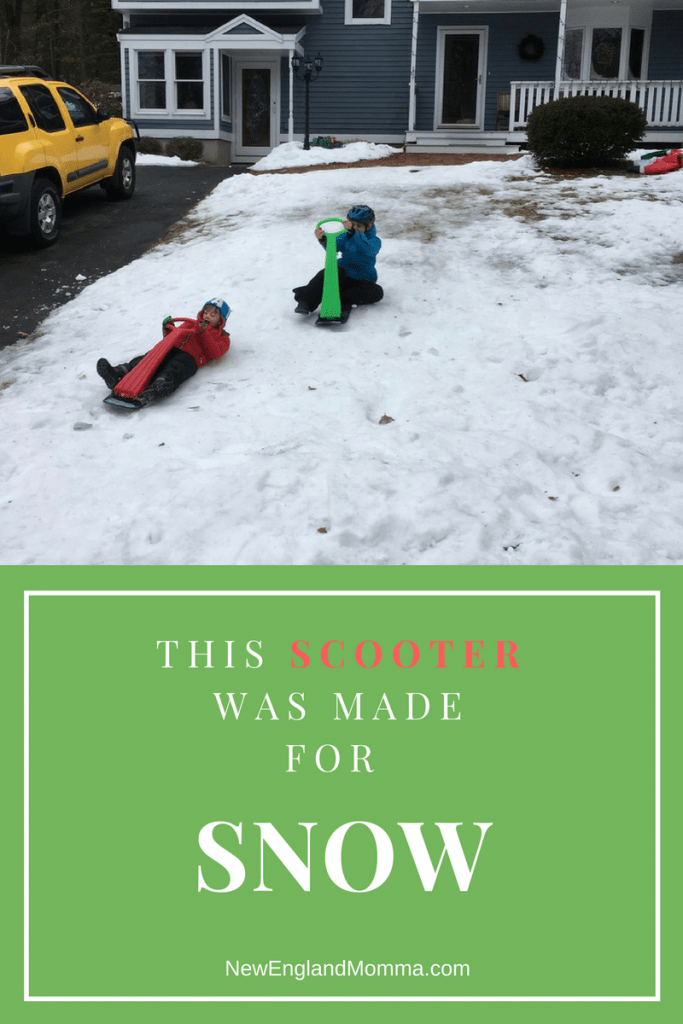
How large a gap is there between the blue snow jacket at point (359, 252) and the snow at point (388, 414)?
0.35 m

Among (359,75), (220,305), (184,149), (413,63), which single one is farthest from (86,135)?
(359,75)

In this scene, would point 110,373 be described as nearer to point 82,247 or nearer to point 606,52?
point 82,247

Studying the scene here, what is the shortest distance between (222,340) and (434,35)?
17.8 meters

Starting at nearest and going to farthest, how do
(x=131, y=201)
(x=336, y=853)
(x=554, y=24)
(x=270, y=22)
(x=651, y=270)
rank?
1. (x=336, y=853)
2. (x=651, y=270)
3. (x=131, y=201)
4. (x=554, y=24)
5. (x=270, y=22)

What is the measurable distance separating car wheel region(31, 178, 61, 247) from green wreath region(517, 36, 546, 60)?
14.2 m

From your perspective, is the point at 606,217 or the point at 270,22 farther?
the point at 270,22

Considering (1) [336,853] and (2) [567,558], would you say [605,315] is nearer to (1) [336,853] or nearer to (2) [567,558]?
(2) [567,558]

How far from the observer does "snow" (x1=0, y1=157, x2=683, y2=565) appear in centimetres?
455

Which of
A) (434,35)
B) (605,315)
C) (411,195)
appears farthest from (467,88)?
(605,315)

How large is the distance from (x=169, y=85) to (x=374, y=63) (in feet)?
16.6

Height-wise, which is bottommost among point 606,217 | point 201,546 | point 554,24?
point 201,546

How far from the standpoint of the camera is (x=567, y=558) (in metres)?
4.32

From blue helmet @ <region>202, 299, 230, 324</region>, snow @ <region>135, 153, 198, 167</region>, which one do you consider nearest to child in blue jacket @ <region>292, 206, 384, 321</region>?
blue helmet @ <region>202, 299, 230, 324</region>

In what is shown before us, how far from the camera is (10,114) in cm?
1013
